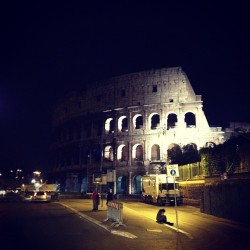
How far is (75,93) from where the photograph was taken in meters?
54.7

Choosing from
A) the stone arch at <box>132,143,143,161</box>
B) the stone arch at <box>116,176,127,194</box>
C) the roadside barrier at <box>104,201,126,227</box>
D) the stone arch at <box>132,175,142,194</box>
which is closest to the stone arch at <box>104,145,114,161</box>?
the stone arch at <box>116,176,127,194</box>

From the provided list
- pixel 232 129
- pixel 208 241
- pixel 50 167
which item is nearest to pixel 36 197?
pixel 208 241

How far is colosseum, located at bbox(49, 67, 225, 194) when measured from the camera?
1633 inches

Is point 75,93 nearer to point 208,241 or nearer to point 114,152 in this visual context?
point 114,152

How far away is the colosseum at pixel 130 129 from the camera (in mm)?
41469

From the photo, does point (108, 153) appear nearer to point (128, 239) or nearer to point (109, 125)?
point (109, 125)

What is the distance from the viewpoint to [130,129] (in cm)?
4494

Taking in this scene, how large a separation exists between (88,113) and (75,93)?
585 centimetres

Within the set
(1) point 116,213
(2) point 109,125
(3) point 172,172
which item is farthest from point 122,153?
(3) point 172,172

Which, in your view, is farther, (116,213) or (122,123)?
(122,123)

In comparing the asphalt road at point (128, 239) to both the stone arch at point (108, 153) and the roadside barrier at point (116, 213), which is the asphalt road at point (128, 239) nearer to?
the roadside barrier at point (116, 213)

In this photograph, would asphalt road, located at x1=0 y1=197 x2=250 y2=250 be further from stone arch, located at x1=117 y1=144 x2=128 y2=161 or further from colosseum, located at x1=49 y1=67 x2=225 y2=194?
stone arch, located at x1=117 y1=144 x2=128 y2=161

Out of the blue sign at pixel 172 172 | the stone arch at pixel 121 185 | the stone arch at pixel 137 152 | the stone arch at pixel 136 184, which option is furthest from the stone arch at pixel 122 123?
the blue sign at pixel 172 172

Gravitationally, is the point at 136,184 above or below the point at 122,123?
below
